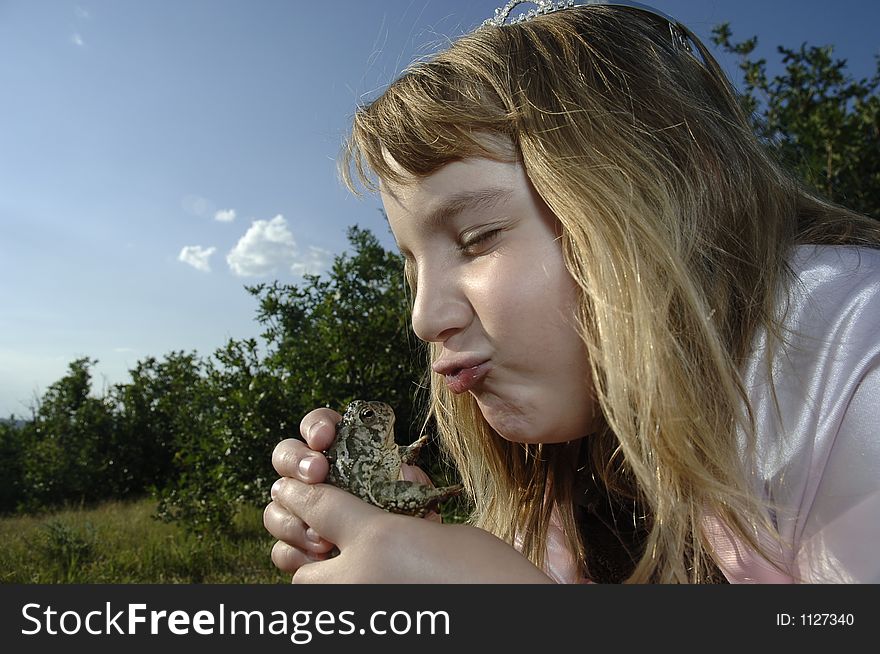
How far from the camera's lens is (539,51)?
183 cm

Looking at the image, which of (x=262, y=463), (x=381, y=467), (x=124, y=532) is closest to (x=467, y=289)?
(x=381, y=467)

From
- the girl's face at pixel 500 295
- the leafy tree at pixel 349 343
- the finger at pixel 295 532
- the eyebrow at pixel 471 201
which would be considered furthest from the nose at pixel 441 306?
the leafy tree at pixel 349 343

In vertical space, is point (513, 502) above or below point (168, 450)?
below

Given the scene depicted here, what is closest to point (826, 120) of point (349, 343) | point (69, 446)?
point (349, 343)

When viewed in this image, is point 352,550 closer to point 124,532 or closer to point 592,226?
point 592,226

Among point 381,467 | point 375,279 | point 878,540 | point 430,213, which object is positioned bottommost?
point 878,540

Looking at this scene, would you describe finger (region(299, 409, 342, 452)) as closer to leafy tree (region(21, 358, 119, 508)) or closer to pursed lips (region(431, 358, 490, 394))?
pursed lips (region(431, 358, 490, 394))

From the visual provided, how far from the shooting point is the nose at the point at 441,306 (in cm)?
163

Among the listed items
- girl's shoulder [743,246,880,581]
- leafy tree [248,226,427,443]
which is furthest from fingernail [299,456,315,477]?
leafy tree [248,226,427,443]

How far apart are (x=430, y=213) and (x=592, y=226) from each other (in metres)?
0.38

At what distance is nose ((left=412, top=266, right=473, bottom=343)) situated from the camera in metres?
1.63

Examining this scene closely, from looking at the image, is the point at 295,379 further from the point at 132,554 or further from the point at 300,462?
the point at 300,462

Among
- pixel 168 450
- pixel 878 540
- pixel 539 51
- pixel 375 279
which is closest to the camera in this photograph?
pixel 878 540

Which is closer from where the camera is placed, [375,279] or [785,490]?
[785,490]
